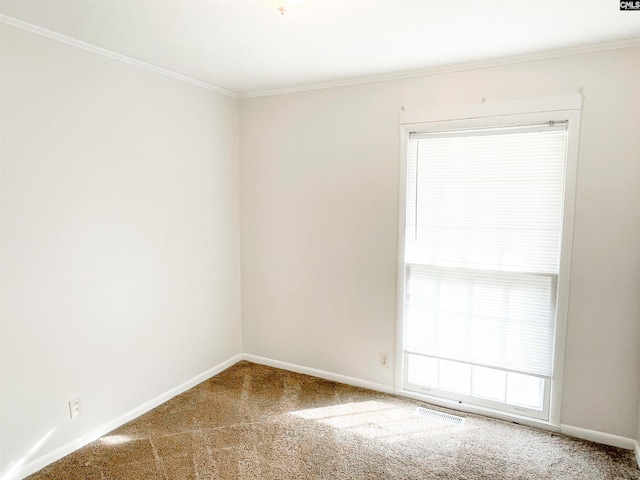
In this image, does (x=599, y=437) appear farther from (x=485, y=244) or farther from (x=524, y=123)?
(x=524, y=123)

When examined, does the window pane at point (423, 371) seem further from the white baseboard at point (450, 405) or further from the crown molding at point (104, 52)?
the crown molding at point (104, 52)

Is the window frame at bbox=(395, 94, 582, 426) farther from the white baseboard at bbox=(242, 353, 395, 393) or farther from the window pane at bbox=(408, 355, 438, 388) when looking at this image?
the white baseboard at bbox=(242, 353, 395, 393)

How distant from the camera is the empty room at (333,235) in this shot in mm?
2176

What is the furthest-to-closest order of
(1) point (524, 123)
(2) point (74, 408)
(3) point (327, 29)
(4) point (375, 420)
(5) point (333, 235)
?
(5) point (333, 235), (4) point (375, 420), (1) point (524, 123), (2) point (74, 408), (3) point (327, 29)

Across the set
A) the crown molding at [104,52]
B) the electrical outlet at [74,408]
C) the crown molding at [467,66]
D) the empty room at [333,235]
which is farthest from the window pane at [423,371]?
the crown molding at [104,52]

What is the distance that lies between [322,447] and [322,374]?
970mm

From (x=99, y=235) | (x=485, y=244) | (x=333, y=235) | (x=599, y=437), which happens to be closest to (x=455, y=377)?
(x=599, y=437)

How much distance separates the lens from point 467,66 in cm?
272

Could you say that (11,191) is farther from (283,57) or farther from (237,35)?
(283,57)

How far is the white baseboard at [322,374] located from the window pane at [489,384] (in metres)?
0.62

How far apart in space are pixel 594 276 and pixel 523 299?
0.42 meters

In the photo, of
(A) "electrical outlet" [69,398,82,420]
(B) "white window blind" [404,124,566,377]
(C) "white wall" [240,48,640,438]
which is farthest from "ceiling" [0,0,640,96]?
(A) "electrical outlet" [69,398,82,420]

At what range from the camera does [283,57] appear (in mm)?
2600

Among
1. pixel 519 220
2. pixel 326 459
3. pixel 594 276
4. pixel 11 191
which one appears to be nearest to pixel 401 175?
pixel 519 220
